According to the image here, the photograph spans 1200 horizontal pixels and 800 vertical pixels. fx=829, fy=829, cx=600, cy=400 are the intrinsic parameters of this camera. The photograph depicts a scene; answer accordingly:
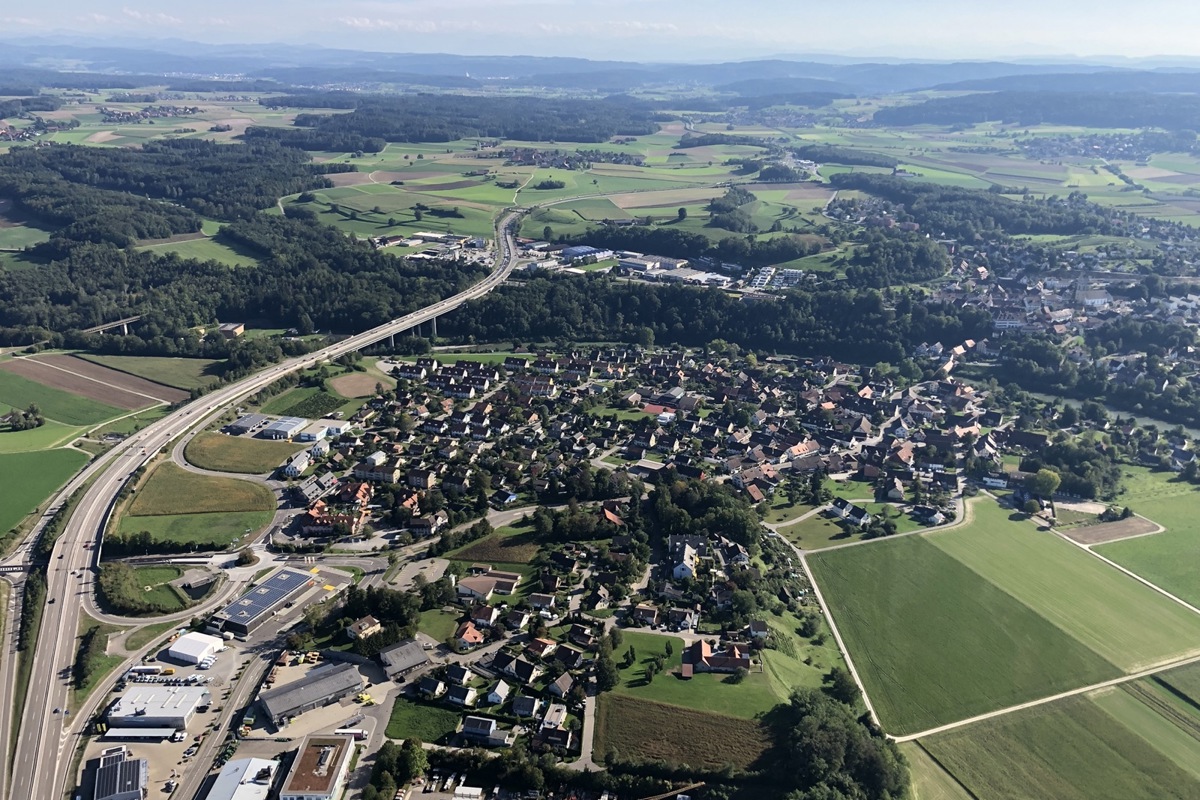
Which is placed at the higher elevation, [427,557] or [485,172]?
[485,172]

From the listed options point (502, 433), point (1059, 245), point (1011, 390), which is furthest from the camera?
point (1059, 245)

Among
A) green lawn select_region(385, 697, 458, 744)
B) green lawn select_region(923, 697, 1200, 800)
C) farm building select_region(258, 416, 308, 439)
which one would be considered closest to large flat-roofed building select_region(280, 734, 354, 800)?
green lawn select_region(385, 697, 458, 744)

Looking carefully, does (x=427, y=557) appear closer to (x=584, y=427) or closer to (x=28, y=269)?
(x=584, y=427)

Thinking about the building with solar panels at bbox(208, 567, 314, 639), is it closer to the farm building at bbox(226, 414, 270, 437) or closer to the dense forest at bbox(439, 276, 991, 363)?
the farm building at bbox(226, 414, 270, 437)

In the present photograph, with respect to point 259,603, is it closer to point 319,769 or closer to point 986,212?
point 319,769

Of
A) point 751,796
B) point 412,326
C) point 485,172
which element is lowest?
point 751,796

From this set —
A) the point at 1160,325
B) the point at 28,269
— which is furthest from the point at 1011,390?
the point at 28,269

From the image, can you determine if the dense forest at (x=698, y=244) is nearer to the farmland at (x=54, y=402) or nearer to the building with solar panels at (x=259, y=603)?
the farmland at (x=54, y=402)

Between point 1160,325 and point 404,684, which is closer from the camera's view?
point 404,684

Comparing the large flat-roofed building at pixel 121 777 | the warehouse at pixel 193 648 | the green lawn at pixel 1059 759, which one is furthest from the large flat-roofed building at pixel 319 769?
the green lawn at pixel 1059 759
